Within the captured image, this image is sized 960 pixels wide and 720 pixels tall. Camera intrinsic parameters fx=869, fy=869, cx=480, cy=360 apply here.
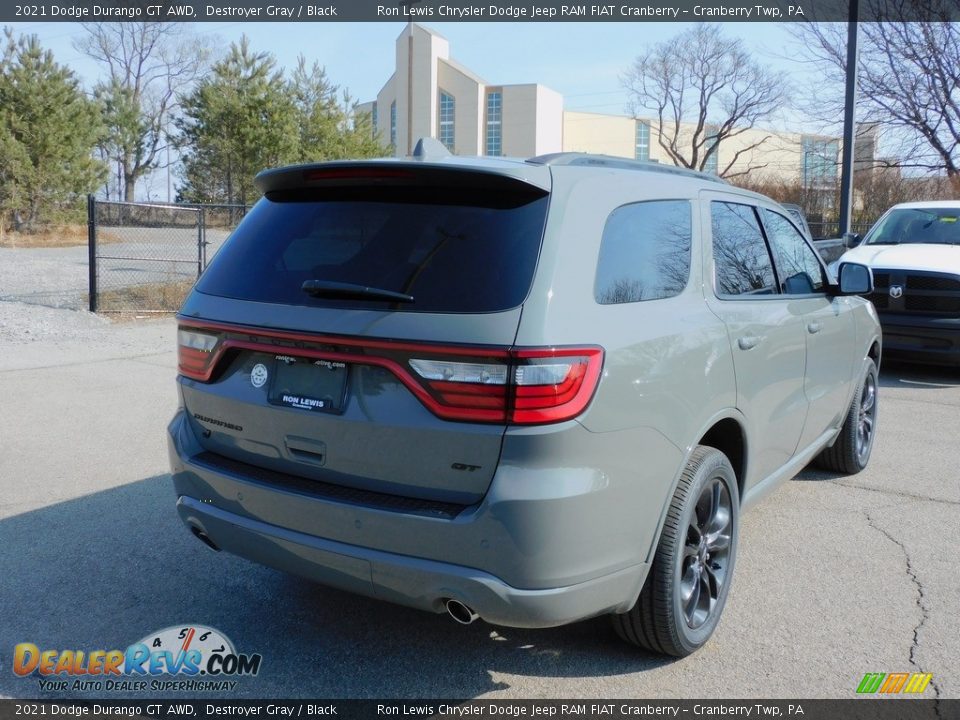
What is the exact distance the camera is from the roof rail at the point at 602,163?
325 cm

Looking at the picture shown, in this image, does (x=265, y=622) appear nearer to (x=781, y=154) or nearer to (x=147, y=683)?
(x=147, y=683)

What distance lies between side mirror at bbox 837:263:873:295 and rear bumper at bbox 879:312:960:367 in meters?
5.00

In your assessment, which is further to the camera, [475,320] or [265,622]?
[265,622]

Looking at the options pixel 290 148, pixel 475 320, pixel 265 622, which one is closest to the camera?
pixel 475 320

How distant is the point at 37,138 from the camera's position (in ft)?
100

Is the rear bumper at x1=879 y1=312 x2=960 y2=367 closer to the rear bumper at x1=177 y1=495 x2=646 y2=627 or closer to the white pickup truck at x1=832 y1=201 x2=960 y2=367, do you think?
the white pickup truck at x1=832 y1=201 x2=960 y2=367

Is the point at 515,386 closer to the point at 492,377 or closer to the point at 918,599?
the point at 492,377

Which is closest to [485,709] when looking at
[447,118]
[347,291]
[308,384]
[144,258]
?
[308,384]

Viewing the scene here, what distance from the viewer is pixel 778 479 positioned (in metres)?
4.38

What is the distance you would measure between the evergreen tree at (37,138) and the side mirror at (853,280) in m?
30.8

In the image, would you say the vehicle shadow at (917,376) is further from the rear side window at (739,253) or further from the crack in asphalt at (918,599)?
the rear side window at (739,253)

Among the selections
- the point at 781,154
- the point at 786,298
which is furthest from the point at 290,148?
the point at 781,154

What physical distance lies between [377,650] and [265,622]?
21.2 inches

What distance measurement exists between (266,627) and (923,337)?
27.4ft
